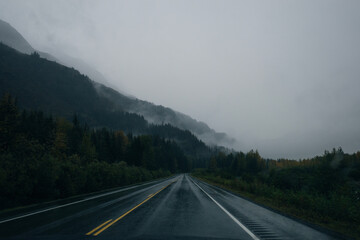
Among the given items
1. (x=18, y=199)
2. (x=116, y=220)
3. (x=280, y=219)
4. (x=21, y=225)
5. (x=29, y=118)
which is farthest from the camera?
(x=29, y=118)

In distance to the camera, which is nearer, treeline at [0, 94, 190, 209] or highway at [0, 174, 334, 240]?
highway at [0, 174, 334, 240]

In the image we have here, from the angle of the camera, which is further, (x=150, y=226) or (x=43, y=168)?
(x=43, y=168)

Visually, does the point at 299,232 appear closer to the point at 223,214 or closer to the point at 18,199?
the point at 223,214

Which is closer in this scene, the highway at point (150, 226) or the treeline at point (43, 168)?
the highway at point (150, 226)

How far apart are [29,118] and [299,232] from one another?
73172mm

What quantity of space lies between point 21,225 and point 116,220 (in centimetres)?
322

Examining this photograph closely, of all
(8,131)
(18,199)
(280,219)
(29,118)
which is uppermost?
(29,118)

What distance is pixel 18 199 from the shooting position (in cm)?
1255

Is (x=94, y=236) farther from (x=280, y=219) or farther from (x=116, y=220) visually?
(x=280, y=219)

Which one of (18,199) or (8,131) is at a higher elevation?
(8,131)

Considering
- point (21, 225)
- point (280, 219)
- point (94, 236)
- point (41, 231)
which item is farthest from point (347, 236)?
point (21, 225)

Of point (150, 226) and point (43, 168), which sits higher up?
point (43, 168)

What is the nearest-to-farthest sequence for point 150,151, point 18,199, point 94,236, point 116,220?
point 94,236, point 116,220, point 18,199, point 150,151

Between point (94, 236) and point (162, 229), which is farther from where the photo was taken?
point (162, 229)
